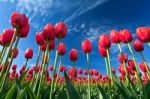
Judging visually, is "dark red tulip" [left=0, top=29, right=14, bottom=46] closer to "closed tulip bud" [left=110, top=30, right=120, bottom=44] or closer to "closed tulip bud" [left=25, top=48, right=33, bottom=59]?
"closed tulip bud" [left=25, top=48, right=33, bottom=59]

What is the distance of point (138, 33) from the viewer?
6.25m

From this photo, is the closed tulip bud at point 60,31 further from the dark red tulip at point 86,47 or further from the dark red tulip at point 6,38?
the dark red tulip at point 86,47

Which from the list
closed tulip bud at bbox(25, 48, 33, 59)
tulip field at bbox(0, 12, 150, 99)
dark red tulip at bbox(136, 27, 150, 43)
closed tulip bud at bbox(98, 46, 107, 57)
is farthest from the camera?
closed tulip bud at bbox(25, 48, 33, 59)

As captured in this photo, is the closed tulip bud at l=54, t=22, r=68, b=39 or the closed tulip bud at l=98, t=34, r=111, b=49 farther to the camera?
the closed tulip bud at l=98, t=34, r=111, b=49

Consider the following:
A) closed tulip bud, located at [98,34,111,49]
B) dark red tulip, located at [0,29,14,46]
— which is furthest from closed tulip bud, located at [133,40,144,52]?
dark red tulip, located at [0,29,14,46]

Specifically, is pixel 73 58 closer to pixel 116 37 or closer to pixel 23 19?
pixel 116 37

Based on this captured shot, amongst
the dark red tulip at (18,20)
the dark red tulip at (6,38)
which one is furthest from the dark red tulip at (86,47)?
the dark red tulip at (18,20)

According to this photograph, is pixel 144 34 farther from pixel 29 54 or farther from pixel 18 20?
pixel 18 20

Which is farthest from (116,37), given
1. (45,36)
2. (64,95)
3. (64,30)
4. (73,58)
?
(64,95)

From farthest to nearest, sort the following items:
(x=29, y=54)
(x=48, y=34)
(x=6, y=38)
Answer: (x=29, y=54), (x=6, y=38), (x=48, y=34)

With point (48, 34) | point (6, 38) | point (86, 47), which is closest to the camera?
point (48, 34)

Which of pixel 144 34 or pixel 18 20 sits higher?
pixel 144 34

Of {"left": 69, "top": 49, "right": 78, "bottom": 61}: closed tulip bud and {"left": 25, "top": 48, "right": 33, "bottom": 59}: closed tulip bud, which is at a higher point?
{"left": 25, "top": 48, "right": 33, "bottom": 59}: closed tulip bud

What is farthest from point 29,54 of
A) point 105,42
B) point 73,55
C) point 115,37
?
point 115,37
